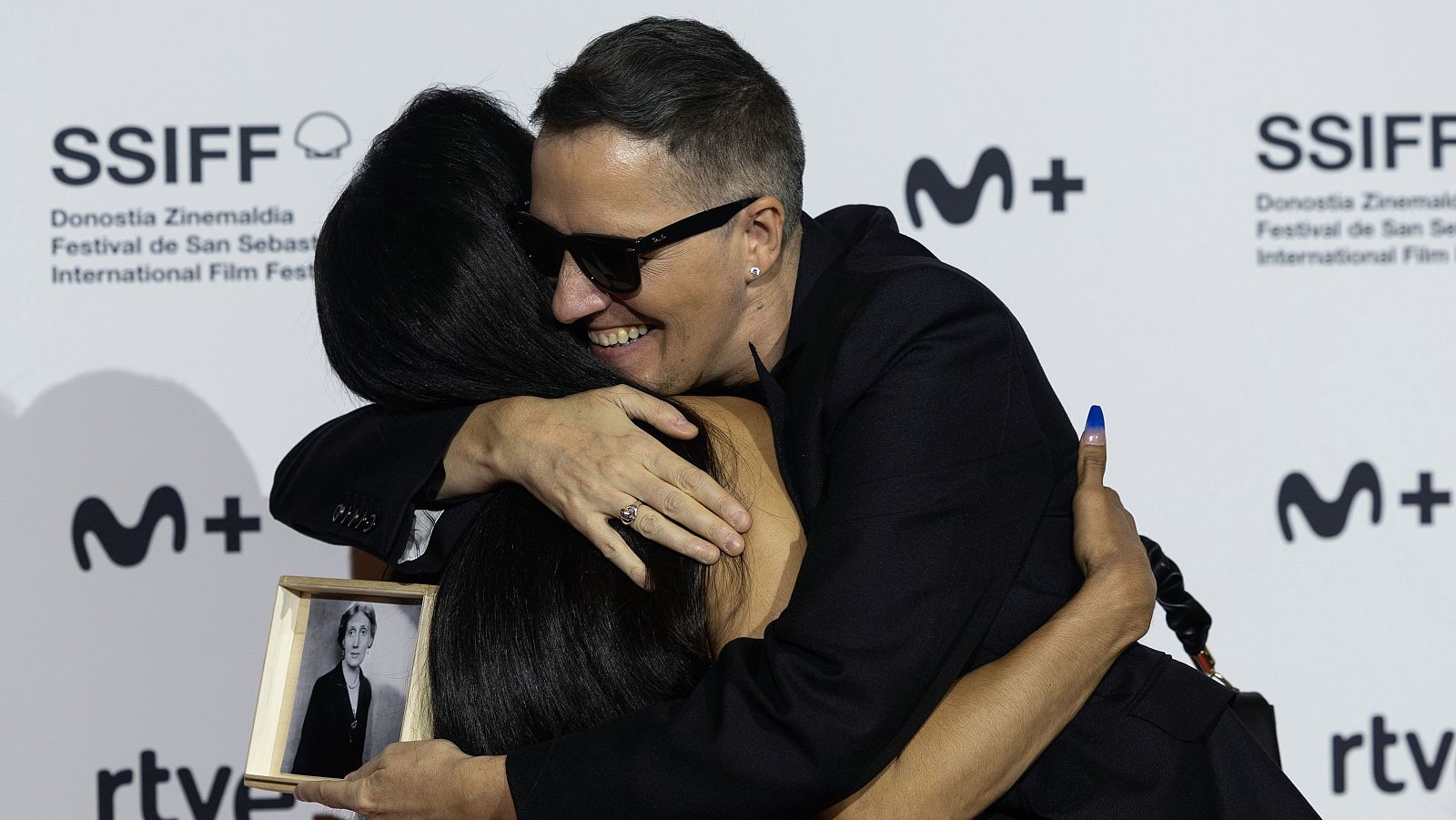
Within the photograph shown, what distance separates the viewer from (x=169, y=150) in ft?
8.34

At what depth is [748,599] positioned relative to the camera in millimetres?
1258

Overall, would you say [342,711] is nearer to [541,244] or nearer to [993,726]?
[541,244]

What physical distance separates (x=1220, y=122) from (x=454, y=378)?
1.87 metres

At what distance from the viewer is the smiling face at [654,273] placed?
52.8 inches

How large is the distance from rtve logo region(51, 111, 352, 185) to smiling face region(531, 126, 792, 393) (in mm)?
1341

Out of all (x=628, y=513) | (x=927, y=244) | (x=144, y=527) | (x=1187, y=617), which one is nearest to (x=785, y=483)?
(x=628, y=513)

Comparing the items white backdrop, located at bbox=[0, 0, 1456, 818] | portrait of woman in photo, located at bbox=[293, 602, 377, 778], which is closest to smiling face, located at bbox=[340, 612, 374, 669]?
portrait of woman in photo, located at bbox=[293, 602, 377, 778]

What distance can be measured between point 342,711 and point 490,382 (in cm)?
40

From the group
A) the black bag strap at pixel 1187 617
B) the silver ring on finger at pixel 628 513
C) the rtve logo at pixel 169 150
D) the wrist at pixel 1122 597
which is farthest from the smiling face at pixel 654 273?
the rtve logo at pixel 169 150

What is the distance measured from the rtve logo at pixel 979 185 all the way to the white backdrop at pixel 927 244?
0.01 m

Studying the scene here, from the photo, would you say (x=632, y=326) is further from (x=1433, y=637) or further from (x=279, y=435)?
(x=1433, y=637)

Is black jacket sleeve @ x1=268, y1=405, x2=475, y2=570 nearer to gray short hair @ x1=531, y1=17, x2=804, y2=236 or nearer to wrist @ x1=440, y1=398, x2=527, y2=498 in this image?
wrist @ x1=440, y1=398, x2=527, y2=498

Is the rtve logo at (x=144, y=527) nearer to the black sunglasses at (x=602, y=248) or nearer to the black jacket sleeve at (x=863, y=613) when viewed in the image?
the black sunglasses at (x=602, y=248)

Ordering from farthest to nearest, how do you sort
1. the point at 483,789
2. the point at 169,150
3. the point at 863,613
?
the point at 169,150
the point at 483,789
the point at 863,613
